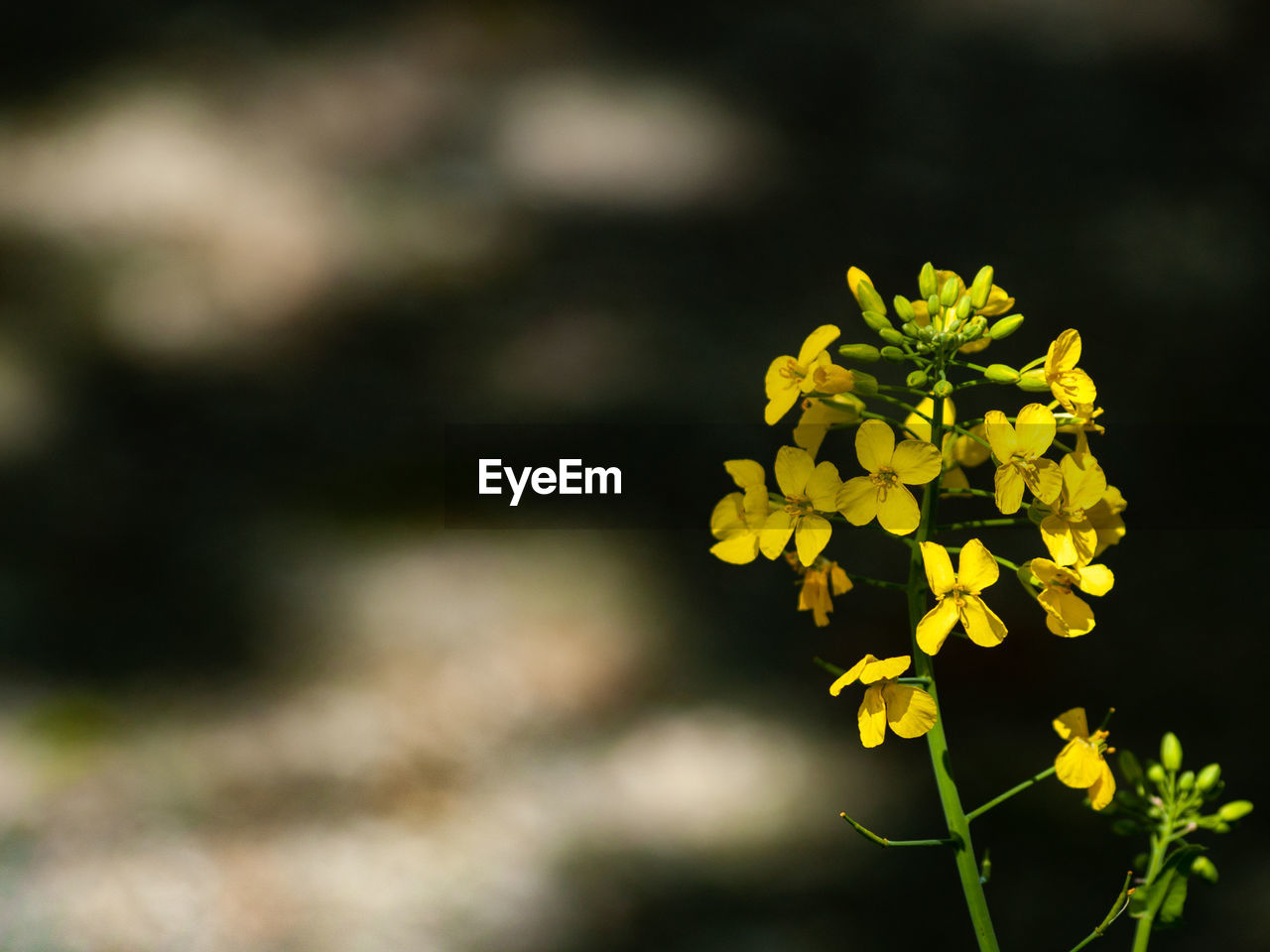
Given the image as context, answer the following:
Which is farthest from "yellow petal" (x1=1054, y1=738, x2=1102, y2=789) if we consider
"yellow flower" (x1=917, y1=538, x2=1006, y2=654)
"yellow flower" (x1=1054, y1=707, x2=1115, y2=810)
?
"yellow flower" (x1=917, y1=538, x2=1006, y2=654)

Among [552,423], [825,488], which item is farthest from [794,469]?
[552,423]

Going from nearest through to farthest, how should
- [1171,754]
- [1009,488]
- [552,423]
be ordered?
[1009,488]
[1171,754]
[552,423]

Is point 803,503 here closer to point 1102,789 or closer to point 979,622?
point 979,622

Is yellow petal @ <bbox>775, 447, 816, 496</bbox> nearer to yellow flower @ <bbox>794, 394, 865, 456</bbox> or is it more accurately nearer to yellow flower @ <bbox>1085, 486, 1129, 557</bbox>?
yellow flower @ <bbox>794, 394, 865, 456</bbox>

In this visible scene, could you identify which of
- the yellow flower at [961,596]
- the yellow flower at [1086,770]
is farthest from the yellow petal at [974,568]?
the yellow flower at [1086,770]

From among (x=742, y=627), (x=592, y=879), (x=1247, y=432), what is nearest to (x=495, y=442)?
(x=742, y=627)

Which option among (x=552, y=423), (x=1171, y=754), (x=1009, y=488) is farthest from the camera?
(x=552, y=423)

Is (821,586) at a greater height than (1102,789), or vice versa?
(821,586)
